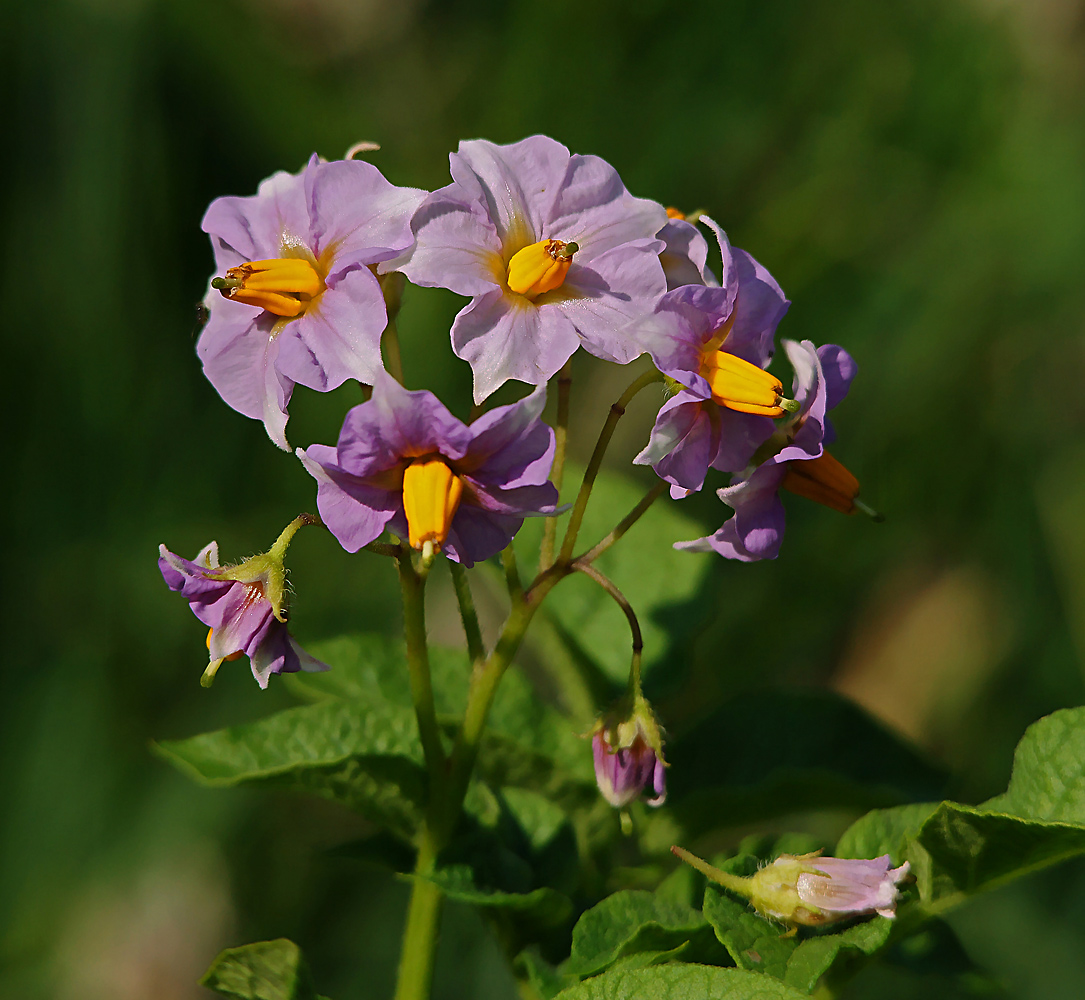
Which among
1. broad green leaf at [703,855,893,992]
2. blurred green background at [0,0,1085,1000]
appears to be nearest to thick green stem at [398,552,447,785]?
broad green leaf at [703,855,893,992]

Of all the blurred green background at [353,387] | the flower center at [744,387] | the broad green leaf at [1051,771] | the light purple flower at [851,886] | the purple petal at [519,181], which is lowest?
the blurred green background at [353,387]

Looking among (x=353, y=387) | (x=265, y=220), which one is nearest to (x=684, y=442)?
(x=265, y=220)

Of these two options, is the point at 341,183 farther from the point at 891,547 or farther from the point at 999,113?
the point at 999,113

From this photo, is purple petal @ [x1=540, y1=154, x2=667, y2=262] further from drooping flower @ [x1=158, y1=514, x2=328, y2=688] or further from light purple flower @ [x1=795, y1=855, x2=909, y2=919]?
light purple flower @ [x1=795, y1=855, x2=909, y2=919]

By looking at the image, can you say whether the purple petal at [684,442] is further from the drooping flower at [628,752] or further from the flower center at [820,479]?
the drooping flower at [628,752]

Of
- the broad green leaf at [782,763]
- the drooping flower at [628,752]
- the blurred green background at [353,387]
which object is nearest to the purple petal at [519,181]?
the drooping flower at [628,752]

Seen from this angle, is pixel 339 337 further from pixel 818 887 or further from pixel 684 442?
pixel 818 887
